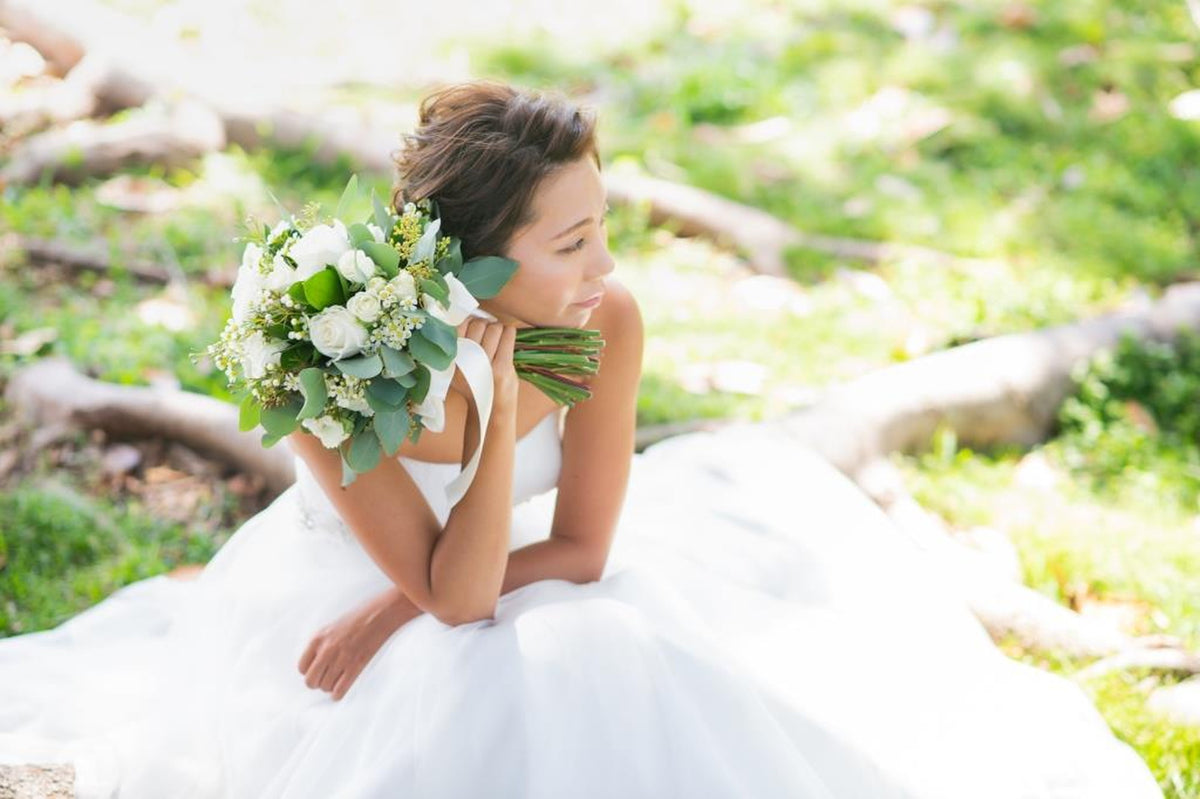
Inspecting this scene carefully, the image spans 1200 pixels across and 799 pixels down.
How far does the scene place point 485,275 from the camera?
2365 mm

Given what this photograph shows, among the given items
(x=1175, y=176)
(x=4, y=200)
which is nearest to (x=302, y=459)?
(x=4, y=200)

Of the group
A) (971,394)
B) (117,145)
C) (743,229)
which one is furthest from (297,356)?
(117,145)

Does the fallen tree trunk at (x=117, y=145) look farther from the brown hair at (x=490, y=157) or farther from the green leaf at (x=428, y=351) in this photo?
the green leaf at (x=428, y=351)

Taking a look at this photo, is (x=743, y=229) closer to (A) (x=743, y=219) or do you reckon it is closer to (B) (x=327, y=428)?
(A) (x=743, y=219)

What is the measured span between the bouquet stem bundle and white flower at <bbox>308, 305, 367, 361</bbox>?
420 mm

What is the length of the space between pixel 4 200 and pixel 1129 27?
535 centimetres

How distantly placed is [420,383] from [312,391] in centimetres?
Result: 19

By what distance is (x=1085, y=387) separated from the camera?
14.3ft

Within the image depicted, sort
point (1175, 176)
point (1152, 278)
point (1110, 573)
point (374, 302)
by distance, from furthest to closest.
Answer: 1. point (1175, 176)
2. point (1152, 278)
3. point (1110, 573)
4. point (374, 302)

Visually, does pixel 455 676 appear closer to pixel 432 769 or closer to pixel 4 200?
pixel 432 769

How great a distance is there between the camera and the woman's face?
245 centimetres

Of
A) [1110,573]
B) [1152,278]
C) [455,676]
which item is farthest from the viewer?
[1152,278]

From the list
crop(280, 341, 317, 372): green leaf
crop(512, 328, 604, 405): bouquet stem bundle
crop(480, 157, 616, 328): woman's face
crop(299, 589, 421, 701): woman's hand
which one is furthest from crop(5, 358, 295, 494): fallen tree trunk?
crop(280, 341, 317, 372): green leaf

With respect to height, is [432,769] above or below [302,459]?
below
